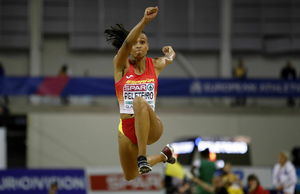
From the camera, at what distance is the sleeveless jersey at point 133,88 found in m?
8.15

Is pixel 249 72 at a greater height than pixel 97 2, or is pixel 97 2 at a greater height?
pixel 97 2

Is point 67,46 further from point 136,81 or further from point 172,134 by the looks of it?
point 136,81

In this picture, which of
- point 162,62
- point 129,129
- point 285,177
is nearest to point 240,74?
point 285,177

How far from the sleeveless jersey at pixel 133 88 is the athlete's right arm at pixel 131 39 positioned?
144 mm

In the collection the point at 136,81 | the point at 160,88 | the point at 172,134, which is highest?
the point at 136,81

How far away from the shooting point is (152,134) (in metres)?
8.32

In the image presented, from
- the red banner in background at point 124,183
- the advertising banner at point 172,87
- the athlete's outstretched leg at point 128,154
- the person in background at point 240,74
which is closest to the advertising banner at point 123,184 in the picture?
the red banner in background at point 124,183

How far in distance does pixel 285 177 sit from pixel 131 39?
7.41 meters

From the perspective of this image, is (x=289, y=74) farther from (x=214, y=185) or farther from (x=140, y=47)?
(x=140, y=47)

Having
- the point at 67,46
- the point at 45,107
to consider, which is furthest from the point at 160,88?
the point at 67,46

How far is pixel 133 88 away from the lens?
8.14m

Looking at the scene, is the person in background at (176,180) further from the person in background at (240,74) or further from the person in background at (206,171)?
the person in background at (240,74)

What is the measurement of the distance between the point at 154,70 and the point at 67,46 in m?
16.5

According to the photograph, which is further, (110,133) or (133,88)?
(110,133)
